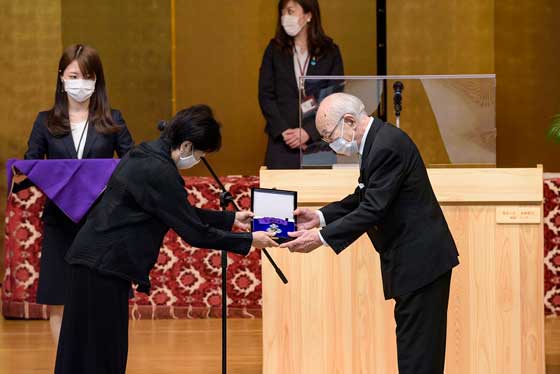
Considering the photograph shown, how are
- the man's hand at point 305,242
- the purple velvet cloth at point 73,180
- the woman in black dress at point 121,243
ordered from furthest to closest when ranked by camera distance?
the purple velvet cloth at point 73,180
the man's hand at point 305,242
the woman in black dress at point 121,243

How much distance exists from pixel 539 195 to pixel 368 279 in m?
0.79

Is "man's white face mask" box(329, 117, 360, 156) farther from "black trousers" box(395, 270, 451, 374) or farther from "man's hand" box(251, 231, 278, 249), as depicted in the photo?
"black trousers" box(395, 270, 451, 374)

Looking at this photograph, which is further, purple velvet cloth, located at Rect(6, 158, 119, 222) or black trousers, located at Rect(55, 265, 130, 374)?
purple velvet cloth, located at Rect(6, 158, 119, 222)

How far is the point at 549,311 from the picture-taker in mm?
6789

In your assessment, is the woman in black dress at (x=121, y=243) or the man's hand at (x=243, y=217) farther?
the man's hand at (x=243, y=217)

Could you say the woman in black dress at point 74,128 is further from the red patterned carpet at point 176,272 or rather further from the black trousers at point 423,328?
the red patterned carpet at point 176,272

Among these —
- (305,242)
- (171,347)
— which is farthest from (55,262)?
(171,347)

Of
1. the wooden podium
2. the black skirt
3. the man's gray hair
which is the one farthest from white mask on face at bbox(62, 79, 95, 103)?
the man's gray hair

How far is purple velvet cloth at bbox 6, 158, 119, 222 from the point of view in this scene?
188 inches

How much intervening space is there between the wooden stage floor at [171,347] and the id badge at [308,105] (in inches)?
52.2

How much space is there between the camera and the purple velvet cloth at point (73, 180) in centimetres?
477

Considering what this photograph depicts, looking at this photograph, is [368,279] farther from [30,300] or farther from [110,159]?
[30,300]

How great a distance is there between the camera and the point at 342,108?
166 inches

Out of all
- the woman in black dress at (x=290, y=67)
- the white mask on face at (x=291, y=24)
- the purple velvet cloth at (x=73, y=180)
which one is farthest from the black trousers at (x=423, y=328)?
the white mask on face at (x=291, y=24)
